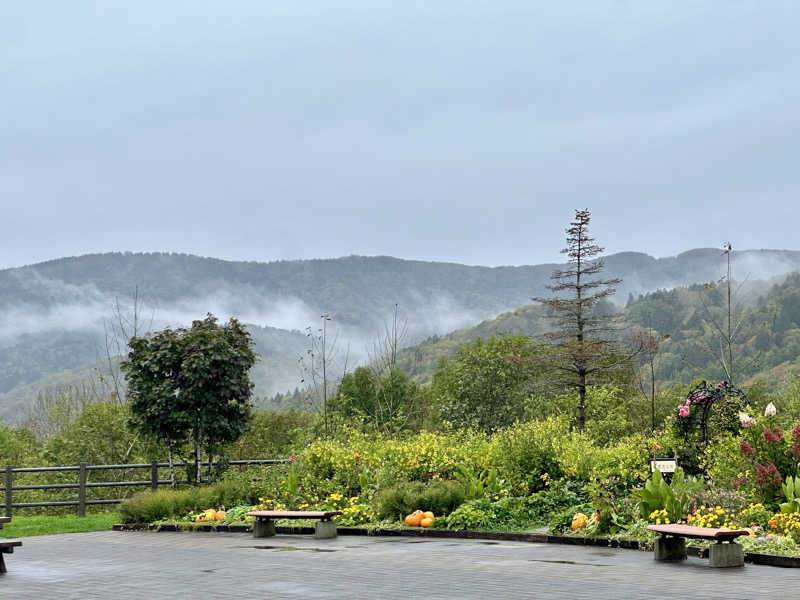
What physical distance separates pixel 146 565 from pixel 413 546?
12.6 feet

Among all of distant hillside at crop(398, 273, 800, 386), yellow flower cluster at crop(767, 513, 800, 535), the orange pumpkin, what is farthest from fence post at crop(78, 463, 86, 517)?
distant hillside at crop(398, 273, 800, 386)

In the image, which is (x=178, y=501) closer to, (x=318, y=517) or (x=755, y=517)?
(x=318, y=517)

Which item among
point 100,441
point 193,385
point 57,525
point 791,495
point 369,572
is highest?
point 193,385

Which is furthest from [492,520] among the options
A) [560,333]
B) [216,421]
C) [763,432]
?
[560,333]

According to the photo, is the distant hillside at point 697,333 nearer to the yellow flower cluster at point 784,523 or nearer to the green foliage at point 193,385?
the green foliage at point 193,385

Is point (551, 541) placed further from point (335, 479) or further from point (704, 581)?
point (335, 479)

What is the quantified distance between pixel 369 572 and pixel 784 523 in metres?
5.23

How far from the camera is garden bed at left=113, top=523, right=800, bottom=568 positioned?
1204 cm

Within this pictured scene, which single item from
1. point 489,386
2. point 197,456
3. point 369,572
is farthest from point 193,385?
point 489,386

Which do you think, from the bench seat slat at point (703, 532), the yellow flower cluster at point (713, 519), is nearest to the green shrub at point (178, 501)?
the yellow flower cluster at point (713, 519)

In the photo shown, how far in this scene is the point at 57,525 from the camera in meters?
21.9

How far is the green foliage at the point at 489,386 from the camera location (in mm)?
52938

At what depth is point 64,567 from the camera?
13711mm

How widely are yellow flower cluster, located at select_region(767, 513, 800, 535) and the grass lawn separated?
13.5 meters
